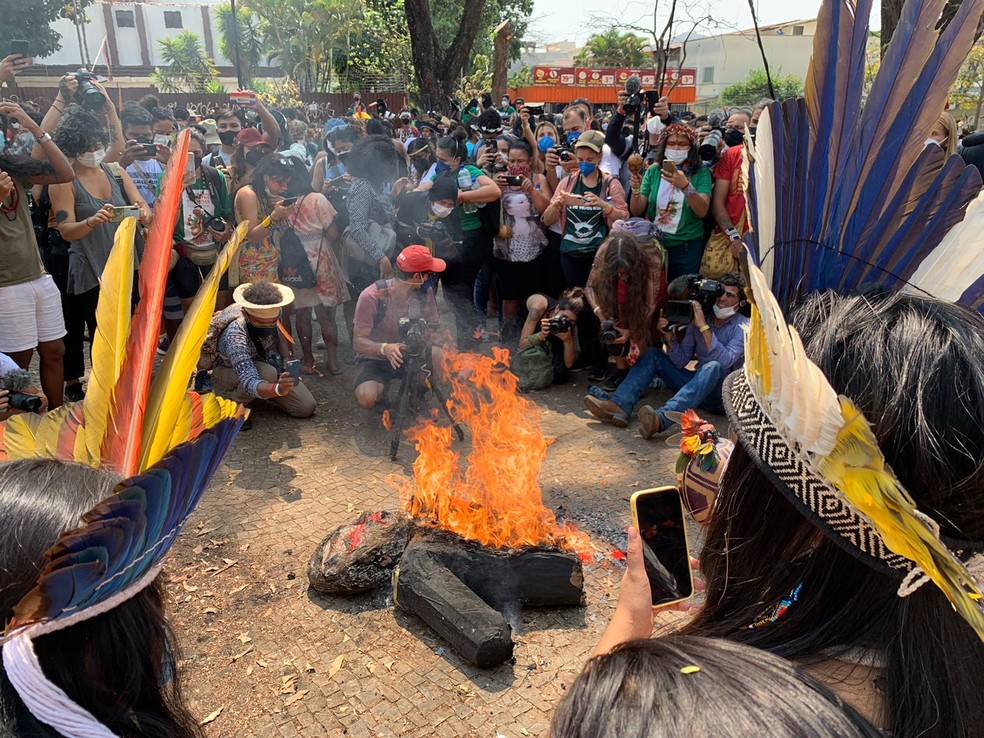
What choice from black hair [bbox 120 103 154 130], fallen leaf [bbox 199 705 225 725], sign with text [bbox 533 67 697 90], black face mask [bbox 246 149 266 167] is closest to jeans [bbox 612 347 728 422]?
fallen leaf [bbox 199 705 225 725]

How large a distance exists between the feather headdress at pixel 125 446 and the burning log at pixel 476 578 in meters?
2.18

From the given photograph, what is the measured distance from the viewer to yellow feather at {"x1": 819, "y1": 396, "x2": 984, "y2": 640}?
38.0 inches

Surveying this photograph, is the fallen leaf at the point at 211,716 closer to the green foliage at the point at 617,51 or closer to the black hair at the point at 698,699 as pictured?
the black hair at the point at 698,699

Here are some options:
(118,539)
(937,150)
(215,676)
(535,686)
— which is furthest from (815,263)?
(215,676)

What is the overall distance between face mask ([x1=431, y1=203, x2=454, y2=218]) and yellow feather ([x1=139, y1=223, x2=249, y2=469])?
5.51 metres

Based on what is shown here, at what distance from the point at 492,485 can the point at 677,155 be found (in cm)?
386

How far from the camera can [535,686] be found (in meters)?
3.14

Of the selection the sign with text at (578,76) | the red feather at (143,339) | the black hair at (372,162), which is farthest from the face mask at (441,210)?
the sign with text at (578,76)

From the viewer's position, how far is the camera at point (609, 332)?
5.93 metres

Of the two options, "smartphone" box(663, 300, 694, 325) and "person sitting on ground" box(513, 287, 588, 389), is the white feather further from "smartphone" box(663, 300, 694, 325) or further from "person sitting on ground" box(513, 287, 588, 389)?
"person sitting on ground" box(513, 287, 588, 389)

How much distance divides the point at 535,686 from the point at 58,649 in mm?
2411

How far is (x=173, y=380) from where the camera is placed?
1.52m

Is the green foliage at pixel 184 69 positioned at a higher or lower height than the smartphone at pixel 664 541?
higher

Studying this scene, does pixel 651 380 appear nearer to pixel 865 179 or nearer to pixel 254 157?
pixel 254 157
